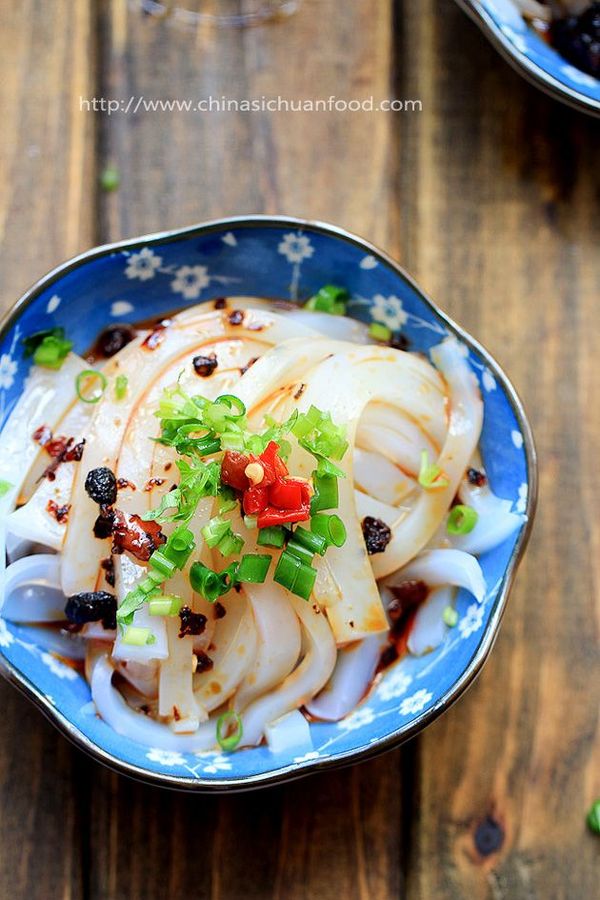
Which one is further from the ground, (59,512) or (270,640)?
(59,512)

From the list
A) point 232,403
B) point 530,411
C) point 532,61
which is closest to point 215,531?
point 232,403

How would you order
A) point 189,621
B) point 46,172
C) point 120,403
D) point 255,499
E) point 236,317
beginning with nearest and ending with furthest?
point 255,499, point 189,621, point 120,403, point 236,317, point 46,172

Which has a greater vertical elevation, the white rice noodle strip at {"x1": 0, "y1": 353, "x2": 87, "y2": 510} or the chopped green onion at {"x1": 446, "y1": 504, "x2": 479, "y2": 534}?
the white rice noodle strip at {"x1": 0, "y1": 353, "x2": 87, "y2": 510}

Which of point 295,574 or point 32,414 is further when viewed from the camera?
point 32,414

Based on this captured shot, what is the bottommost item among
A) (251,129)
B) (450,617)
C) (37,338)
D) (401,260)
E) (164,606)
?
(450,617)

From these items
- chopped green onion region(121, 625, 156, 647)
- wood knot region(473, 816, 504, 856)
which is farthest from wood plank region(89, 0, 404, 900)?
wood knot region(473, 816, 504, 856)

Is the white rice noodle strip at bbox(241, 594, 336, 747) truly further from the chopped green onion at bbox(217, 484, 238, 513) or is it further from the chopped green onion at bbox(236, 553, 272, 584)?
the chopped green onion at bbox(217, 484, 238, 513)

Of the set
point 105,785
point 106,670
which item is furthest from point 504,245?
point 105,785

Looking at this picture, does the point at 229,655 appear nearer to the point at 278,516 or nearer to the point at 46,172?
the point at 278,516
